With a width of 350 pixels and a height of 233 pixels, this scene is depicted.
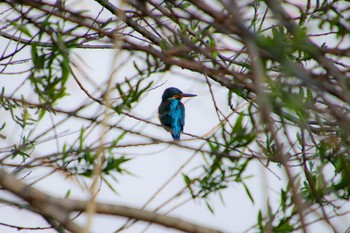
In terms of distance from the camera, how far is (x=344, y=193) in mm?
2531

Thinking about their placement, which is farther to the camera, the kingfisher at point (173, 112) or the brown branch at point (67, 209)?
the kingfisher at point (173, 112)

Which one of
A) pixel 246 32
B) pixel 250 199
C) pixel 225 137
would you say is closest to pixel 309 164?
pixel 250 199

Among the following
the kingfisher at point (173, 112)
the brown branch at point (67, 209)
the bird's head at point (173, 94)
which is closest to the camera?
the brown branch at point (67, 209)

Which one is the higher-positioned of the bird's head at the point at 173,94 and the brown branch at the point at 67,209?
the bird's head at the point at 173,94

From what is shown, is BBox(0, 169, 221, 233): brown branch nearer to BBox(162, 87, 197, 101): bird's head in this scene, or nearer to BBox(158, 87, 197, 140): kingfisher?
BBox(158, 87, 197, 140): kingfisher

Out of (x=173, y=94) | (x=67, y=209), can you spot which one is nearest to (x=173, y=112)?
(x=173, y=94)

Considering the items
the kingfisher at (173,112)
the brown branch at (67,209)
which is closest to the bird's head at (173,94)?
the kingfisher at (173,112)

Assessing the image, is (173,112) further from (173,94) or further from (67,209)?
(67,209)

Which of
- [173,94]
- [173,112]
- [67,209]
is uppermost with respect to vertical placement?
[173,94]

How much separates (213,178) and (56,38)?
726mm

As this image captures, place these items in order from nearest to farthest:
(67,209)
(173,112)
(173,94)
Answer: (67,209) → (173,112) → (173,94)

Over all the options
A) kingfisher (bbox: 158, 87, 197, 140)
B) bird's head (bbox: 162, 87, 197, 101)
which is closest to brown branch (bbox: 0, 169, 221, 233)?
kingfisher (bbox: 158, 87, 197, 140)

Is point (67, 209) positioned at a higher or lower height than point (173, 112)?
lower

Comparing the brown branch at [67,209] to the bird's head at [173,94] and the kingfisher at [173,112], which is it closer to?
the kingfisher at [173,112]
